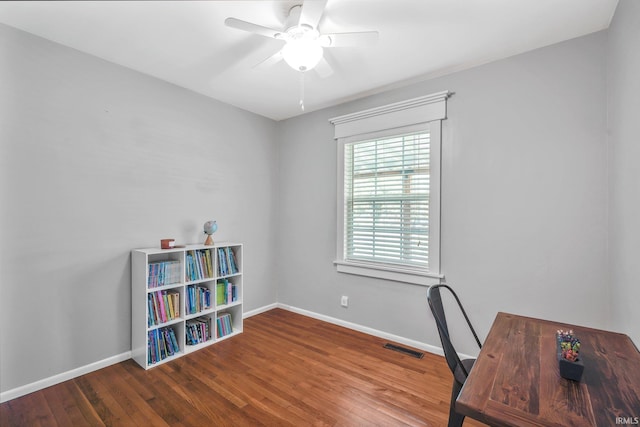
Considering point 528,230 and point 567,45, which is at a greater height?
point 567,45

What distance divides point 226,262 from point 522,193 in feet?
9.16

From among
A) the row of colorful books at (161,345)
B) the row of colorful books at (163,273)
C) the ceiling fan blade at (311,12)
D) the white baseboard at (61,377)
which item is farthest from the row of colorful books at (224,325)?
the ceiling fan blade at (311,12)

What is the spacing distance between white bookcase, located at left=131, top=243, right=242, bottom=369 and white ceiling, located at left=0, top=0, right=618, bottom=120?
165cm

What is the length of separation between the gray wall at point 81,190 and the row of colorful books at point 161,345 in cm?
29

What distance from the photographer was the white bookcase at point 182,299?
250 centimetres

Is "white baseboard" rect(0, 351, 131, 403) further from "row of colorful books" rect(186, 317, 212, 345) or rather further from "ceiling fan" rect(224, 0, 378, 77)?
"ceiling fan" rect(224, 0, 378, 77)

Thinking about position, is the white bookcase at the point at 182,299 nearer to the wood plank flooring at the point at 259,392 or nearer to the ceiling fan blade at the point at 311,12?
the wood plank flooring at the point at 259,392

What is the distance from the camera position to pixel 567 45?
2152 mm

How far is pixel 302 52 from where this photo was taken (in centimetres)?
188

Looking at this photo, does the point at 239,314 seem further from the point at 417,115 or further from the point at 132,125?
the point at 417,115

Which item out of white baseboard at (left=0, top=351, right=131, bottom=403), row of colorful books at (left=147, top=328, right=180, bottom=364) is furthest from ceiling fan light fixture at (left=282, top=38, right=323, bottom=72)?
white baseboard at (left=0, top=351, right=131, bottom=403)

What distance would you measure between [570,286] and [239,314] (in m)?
2.95

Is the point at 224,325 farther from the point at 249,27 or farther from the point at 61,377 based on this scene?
the point at 249,27

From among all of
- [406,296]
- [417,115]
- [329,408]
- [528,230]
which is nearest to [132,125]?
[417,115]
